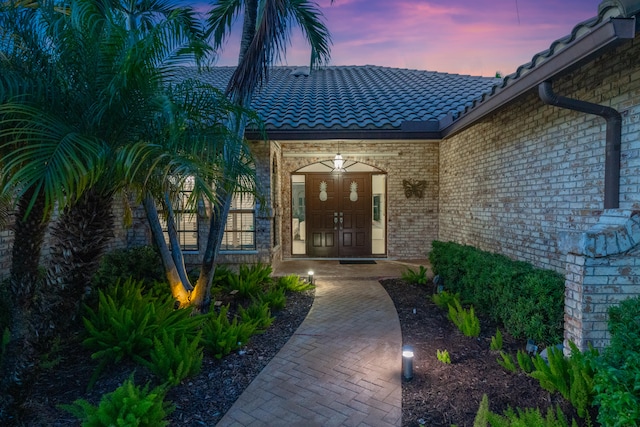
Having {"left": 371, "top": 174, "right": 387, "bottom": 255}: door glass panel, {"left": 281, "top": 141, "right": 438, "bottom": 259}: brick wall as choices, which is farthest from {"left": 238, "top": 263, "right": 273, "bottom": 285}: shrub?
{"left": 371, "top": 174, "right": 387, "bottom": 255}: door glass panel

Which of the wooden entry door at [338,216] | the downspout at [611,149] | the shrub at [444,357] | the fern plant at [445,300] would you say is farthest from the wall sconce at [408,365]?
the wooden entry door at [338,216]

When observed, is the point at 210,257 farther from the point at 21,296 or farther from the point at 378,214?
the point at 378,214

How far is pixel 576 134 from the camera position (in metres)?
3.94

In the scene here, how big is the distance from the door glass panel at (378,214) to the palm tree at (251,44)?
4.61 metres

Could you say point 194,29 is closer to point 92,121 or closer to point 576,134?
point 92,121

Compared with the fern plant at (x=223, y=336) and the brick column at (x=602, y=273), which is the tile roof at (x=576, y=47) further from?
the fern plant at (x=223, y=336)

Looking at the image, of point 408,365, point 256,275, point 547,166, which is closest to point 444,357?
point 408,365

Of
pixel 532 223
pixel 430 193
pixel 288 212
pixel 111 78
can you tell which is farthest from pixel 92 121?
pixel 430 193

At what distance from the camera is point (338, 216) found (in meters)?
9.77

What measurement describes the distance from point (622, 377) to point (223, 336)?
10.8 feet

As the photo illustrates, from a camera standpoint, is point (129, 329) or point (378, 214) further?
point (378, 214)

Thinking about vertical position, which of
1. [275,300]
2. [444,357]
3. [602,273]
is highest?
[602,273]

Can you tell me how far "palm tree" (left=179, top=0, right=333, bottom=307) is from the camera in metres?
4.27

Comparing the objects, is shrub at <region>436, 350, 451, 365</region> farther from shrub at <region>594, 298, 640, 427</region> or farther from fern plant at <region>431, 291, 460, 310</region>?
fern plant at <region>431, 291, 460, 310</region>
